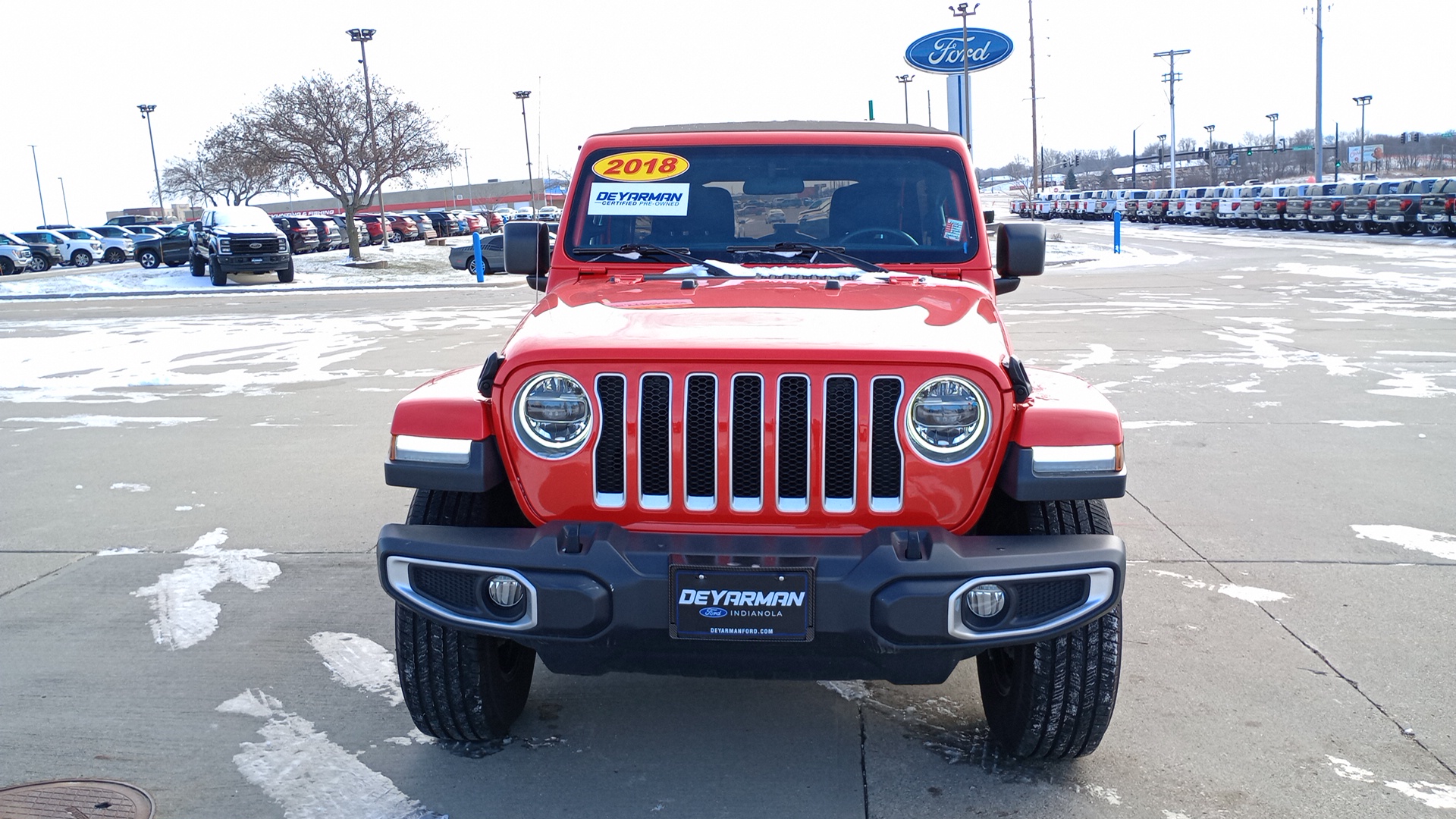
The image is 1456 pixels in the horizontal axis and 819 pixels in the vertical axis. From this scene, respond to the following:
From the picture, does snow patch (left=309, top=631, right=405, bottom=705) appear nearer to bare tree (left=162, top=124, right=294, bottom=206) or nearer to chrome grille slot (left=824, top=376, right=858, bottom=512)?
chrome grille slot (left=824, top=376, right=858, bottom=512)

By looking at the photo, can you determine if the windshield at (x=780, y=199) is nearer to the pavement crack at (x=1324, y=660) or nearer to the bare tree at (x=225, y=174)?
the pavement crack at (x=1324, y=660)

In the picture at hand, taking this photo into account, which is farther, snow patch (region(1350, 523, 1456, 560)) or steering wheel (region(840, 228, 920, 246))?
snow patch (region(1350, 523, 1456, 560))

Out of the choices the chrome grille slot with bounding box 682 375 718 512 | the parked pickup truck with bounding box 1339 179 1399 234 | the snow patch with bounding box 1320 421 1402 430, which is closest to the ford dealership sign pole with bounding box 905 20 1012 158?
the parked pickup truck with bounding box 1339 179 1399 234

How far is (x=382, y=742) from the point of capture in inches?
135

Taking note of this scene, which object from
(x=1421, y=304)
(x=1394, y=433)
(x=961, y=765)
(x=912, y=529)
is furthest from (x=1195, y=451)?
(x=1421, y=304)

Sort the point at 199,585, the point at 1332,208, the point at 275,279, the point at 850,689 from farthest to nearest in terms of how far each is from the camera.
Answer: the point at 1332,208
the point at 275,279
the point at 199,585
the point at 850,689

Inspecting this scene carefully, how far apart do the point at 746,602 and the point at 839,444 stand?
0.46m

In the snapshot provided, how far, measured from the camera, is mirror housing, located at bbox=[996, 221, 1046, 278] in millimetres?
4361

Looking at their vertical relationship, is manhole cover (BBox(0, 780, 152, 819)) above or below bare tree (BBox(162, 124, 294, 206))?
below

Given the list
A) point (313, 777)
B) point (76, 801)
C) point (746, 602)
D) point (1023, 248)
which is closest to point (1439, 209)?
point (1023, 248)

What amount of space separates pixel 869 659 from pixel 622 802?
2.80ft

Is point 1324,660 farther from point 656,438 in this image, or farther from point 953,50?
point 953,50

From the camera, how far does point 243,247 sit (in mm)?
27625

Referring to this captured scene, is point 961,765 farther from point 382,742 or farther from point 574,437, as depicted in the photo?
point 382,742
